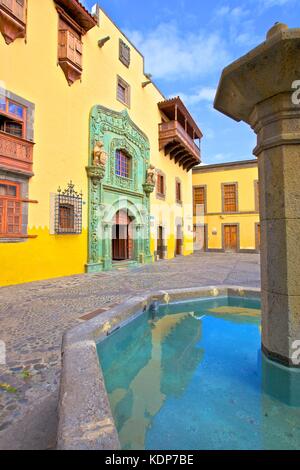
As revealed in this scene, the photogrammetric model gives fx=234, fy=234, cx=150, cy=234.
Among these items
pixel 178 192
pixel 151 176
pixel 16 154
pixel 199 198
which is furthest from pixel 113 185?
pixel 199 198

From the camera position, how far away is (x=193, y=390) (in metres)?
2.18

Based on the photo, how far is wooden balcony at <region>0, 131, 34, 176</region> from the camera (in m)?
6.54

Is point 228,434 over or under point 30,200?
under

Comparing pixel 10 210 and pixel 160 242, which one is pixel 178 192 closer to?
pixel 160 242

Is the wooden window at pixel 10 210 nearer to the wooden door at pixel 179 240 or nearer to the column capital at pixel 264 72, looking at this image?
the column capital at pixel 264 72

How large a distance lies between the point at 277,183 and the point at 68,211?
7725 mm

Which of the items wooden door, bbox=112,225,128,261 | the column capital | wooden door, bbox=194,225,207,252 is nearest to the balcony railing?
wooden door, bbox=112,225,128,261

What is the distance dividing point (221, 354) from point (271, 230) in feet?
5.29

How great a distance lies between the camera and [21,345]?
301cm

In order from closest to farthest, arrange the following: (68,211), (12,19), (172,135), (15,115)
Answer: (12,19), (15,115), (68,211), (172,135)

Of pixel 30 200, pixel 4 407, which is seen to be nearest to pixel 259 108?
pixel 4 407

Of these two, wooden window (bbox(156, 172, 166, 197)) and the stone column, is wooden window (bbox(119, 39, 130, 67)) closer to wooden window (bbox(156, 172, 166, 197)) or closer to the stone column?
wooden window (bbox(156, 172, 166, 197))

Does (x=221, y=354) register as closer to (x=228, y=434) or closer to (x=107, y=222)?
(x=228, y=434)

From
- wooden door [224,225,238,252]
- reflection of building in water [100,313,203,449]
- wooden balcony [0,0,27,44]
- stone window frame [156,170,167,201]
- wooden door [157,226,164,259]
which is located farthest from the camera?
wooden door [224,225,238,252]
